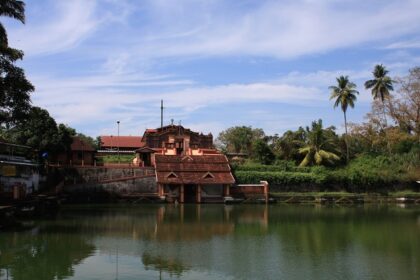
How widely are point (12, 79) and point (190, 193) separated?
Answer: 99.5 feet

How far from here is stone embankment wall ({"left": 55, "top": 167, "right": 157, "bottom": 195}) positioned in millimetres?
51553

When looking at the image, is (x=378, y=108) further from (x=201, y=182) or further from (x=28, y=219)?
(x=28, y=219)

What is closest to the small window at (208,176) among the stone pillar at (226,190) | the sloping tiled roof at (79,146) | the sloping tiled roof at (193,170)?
the sloping tiled roof at (193,170)

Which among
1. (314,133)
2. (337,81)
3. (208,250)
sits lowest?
(208,250)

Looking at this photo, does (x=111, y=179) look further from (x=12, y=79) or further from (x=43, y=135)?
(x=12, y=79)

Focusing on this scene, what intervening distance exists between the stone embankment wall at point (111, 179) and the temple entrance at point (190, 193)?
3351 millimetres

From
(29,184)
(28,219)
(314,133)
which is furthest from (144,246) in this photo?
(314,133)

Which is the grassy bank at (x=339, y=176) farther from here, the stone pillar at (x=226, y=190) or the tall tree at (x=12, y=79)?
the tall tree at (x=12, y=79)

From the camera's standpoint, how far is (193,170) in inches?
2175

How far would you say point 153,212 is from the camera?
41312mm

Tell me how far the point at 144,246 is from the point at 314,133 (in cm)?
4370

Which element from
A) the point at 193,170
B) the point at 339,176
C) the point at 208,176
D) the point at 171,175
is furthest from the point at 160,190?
the point at 339,176

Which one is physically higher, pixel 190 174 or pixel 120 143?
pixel 120 143

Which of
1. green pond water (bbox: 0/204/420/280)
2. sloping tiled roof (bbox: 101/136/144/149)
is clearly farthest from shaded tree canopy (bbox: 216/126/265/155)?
green pond water (bbox: 0/204/420/280)
